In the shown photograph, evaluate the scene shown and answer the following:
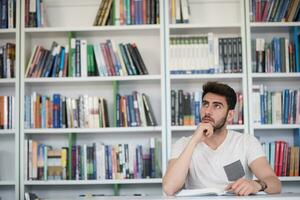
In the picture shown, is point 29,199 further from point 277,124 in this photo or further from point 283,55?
point 283,55

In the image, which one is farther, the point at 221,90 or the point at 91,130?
the point at 91,130

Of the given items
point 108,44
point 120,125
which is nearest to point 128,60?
point 108,44

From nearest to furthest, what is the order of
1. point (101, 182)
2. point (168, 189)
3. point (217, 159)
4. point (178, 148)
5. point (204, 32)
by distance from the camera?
point (168, 189)
point (217, 159)
point (178, 148)
point (101, 182)
point (204, 32)

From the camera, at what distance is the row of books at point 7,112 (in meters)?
3.54

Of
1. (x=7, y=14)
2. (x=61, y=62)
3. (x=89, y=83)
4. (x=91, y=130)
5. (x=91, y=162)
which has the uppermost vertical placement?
(x=7, y=14)

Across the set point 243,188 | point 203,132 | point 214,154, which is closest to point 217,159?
point 214,154

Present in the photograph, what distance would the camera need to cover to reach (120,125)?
3.52m

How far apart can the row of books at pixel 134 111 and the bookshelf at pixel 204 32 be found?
0.53ft

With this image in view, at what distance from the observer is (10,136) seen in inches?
150

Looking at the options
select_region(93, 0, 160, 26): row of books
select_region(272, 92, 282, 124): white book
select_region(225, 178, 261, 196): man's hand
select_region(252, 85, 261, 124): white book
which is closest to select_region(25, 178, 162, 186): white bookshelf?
select_region(252, 85, 261, 124): white book

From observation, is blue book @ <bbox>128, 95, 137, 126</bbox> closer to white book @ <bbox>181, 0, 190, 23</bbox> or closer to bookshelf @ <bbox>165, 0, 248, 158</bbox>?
bookshelf @ <bbox>165, 0, 248, 158</bbox>

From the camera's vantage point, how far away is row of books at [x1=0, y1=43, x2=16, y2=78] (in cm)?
357

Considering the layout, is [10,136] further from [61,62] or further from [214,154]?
[214,154]

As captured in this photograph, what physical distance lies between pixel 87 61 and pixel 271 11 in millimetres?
1439
